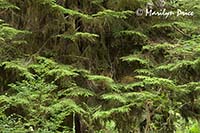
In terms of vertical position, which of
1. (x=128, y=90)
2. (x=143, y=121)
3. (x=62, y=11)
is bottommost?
(x=143, y=121)

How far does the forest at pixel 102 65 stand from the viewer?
3.61m

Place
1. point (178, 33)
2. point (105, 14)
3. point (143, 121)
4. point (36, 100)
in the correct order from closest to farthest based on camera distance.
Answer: point (36, 100)
point (105, 14)
point (143, 121)
point (178, 33)

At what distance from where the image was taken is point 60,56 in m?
4.08

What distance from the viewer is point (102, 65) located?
13.8 feet

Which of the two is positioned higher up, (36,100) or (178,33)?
(178,33)

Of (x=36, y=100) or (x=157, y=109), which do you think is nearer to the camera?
(x=36, y=100)

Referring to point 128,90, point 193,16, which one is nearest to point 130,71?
point 128,90

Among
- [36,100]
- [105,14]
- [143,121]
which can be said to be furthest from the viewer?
[143,121]

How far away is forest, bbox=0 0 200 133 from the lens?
3611 mm

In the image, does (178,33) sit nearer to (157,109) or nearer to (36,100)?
(157,109)

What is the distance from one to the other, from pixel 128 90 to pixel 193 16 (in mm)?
1312

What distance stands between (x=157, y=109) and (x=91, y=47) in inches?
40.7

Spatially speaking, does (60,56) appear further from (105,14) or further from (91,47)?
(105,14)

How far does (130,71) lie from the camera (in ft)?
13.9
